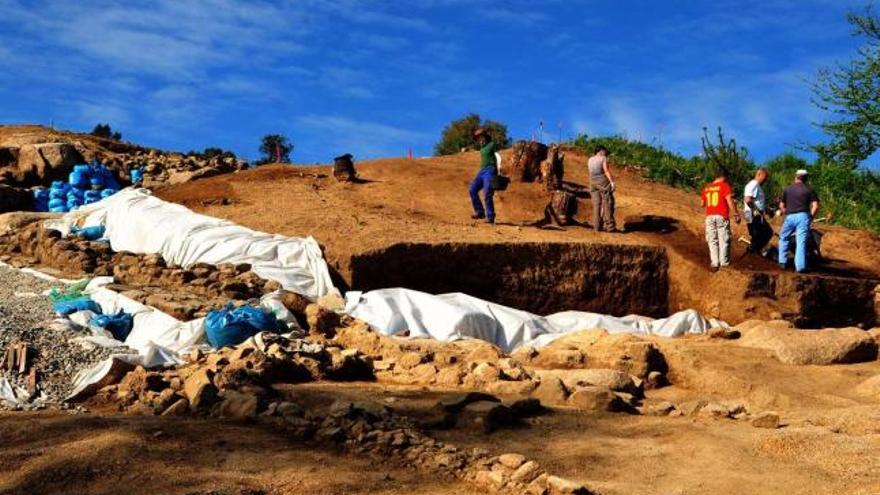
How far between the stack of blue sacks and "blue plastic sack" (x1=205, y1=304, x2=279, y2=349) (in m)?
8.44

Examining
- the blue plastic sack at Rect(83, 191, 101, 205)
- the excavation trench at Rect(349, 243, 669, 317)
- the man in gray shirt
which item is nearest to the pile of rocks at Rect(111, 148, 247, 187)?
the blue plastic sack at Rect(83, 191, 101, 205)

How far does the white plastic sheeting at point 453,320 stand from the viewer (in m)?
9.72

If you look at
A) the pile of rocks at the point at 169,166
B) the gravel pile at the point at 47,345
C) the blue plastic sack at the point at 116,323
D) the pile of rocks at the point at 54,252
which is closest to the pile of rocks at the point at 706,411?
the gravel pile at the point at 47,345

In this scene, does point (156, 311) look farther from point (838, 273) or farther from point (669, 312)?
point (838, 273)

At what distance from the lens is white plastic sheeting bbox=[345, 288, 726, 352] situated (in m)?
9.72

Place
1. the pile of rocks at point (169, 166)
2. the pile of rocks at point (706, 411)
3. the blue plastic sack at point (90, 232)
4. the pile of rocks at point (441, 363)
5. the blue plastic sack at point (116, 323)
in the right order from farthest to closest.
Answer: the pile of rocks at point (169, 166)
the blue plastic sack at point (90, 232)
the blue plastic sack at point (116, 323)
the pile of rocks at point (441, 363)
the pile of rocks at point (706, 411)

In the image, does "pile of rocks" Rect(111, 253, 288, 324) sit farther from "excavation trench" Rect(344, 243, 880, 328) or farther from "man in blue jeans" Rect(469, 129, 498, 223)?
"man in blue jeans" Rect(469, 129, 498, 223)

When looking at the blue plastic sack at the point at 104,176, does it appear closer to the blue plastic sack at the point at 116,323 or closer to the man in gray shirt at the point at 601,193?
the blue plastic sack at the point at 116,323

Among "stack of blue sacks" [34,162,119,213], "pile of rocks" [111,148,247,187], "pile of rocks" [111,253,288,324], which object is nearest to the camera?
"pile of rocks" [111,253,288,324]

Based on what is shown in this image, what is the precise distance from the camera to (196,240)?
1213 cm

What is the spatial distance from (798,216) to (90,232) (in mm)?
9543

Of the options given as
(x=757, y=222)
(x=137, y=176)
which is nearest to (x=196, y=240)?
(x=137, y=176)

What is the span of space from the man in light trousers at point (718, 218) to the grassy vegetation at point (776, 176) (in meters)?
7.41

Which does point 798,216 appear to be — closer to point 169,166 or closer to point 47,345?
point 47,345
